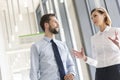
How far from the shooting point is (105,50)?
237 centimetres

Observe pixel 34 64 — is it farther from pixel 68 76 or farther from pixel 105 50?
pixel 105 50

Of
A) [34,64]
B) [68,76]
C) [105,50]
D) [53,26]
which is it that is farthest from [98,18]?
[34,64]

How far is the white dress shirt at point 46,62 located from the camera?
8.02 feet

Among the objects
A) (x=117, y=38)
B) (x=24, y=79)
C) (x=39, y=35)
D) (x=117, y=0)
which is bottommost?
(x=24, y=79)

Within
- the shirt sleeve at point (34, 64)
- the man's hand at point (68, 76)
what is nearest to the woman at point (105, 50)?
the man's hand at point (68, 76)

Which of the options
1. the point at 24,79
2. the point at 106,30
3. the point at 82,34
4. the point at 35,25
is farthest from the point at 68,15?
the point at 106,30

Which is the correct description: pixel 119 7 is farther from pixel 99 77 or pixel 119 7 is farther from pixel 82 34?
pixel 99 77

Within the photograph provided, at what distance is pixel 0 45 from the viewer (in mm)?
4539

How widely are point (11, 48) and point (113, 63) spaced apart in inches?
117

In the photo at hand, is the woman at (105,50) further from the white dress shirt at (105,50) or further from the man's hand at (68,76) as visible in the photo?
the man's hand at (68,76)

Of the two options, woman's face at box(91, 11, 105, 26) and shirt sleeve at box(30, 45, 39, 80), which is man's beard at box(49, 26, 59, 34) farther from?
woman's face at box(91, 11, 105, 26)

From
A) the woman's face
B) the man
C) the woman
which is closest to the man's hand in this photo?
the man

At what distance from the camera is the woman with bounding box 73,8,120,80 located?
228 cm

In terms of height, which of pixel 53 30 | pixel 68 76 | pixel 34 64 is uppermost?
pixel 53 30
